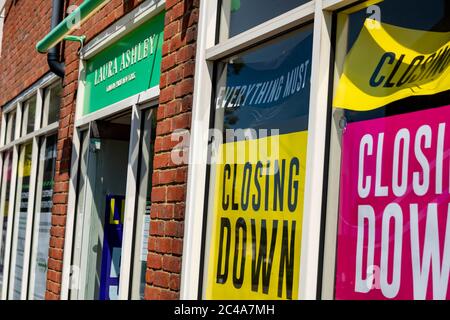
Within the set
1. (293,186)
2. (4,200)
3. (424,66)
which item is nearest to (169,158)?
(293,186)

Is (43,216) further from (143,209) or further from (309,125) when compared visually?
(309,125)

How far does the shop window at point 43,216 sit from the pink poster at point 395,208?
4860 mm

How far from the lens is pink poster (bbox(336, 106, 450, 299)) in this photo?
110 inches

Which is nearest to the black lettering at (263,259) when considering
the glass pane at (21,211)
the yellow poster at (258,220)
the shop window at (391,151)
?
the yellow poster at (258,220)

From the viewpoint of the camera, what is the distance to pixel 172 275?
4.58m

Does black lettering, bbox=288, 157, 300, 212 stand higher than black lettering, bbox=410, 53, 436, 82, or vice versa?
black lettering, bbox=410, 53, 436, 82

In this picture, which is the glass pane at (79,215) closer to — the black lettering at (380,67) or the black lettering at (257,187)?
the black lettering at (257,187)

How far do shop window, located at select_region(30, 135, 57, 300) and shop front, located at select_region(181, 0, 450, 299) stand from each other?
144 inches

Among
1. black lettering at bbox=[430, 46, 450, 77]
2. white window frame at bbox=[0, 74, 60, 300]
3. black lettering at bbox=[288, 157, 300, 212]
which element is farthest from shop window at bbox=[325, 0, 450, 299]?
white window frame at bbox=[0, 74, 60, 300]

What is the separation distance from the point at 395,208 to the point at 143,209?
2.75 meters

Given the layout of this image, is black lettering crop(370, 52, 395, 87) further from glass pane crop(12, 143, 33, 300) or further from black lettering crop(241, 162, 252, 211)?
glass pane crop(12, 143, 33, 300)

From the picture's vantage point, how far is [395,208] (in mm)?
2969
